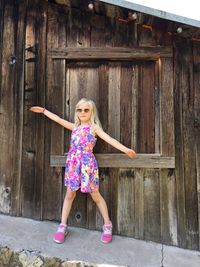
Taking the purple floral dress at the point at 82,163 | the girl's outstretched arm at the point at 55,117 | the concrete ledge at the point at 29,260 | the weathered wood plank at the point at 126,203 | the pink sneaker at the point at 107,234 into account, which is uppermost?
the girl's outstretched arm at the point at 55,117

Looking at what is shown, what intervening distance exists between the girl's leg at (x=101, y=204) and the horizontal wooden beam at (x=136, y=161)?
35 centimetres

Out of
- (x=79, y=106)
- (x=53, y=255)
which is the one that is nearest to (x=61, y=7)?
(x=79, y=106)

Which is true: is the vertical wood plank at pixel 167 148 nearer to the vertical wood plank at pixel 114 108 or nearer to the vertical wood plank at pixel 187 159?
the vertical wood plank at pixel 187 159

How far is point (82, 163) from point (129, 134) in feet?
2.31

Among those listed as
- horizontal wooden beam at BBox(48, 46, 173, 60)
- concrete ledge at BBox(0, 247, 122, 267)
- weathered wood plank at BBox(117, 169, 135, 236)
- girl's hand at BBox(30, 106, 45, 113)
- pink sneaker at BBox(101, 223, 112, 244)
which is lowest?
concrete ledge at BBox(0, 247, 122, 267)

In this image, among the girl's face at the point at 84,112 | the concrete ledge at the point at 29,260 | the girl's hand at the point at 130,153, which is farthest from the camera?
the girl's face at the point at 84,112

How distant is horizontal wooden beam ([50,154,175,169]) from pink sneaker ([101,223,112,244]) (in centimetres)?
67

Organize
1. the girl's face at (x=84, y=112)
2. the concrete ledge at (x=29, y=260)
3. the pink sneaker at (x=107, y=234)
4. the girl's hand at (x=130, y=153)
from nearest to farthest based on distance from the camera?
the concrete ledge at (x=29, y=260) < the girl's hand at (x=130, y=153) < the pink sneaker at (x=107, y=234) < the girl's face at (x=84, y=112)

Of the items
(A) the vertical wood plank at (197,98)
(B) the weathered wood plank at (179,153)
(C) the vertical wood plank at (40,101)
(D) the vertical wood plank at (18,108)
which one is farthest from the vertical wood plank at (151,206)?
(D) the vertical wood plank at (18,108)

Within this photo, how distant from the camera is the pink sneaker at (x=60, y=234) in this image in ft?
11.0

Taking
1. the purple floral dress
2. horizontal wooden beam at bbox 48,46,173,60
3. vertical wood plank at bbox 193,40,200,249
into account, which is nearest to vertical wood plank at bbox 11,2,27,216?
horizontal wooden beam at bbox 48,46,173,60

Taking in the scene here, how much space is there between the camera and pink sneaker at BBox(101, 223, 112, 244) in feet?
11.2

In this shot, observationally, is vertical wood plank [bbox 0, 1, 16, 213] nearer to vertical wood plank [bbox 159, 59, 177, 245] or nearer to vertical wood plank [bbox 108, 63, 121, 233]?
vertical wood plank [bbox 108, 63, 121, 233]

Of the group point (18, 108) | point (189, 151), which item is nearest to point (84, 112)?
point (18, 108)
